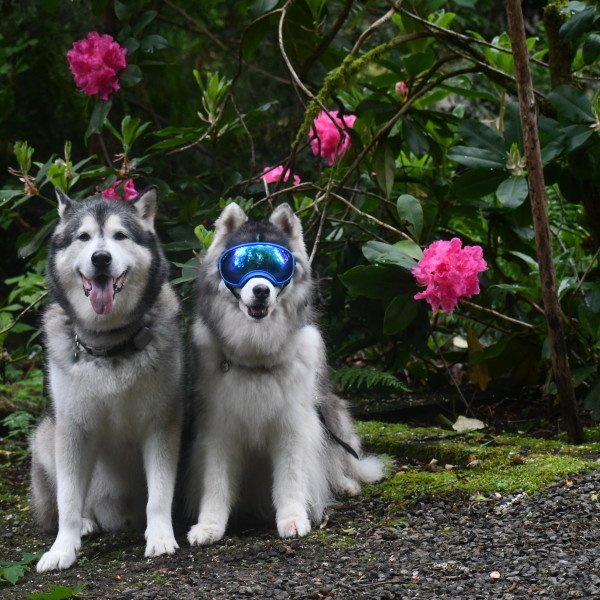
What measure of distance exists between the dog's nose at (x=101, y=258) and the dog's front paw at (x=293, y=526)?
134 cm

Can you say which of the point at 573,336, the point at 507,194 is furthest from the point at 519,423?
the point at 507,194

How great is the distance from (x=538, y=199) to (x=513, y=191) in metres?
0.21

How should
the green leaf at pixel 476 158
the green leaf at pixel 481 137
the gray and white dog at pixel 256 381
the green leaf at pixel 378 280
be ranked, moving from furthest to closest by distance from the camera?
the green leaf at pixel 481 137, the green leaf at pixel 476 158, the green leaf at pixel 378 280, the gray and white dog at pixel 256 381

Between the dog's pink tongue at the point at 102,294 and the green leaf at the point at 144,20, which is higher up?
the green leaf at the point at 144,20

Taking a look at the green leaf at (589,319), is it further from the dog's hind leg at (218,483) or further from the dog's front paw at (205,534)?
the dog's front paw at (205,534)

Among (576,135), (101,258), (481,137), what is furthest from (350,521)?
(576,135)

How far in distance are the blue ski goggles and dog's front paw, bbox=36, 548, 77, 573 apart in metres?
1.33

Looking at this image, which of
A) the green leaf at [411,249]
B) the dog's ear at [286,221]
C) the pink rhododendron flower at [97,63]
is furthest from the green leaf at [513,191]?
the pink rhododendron flower at [97,63]

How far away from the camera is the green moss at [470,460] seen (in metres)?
4.36

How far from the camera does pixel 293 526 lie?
4.13m

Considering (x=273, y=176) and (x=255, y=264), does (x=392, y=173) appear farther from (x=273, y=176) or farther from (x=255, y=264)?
(x=255, y=264)

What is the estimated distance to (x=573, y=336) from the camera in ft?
18.0

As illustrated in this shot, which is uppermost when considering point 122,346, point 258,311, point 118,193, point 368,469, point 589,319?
point 118,193

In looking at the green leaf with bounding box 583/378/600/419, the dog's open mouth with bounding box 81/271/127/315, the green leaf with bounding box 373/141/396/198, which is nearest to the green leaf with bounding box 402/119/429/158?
the green leaf with bounding box 373/141/396/198
